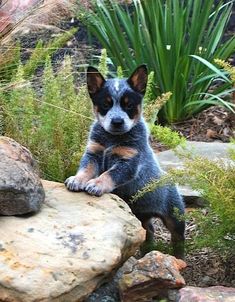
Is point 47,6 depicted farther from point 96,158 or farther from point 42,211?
point 42,211

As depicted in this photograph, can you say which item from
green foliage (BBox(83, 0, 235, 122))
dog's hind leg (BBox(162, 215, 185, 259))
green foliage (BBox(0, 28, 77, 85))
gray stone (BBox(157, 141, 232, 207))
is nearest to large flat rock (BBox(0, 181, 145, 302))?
dog's hind leg (BBox(162, 215, 185, 259))

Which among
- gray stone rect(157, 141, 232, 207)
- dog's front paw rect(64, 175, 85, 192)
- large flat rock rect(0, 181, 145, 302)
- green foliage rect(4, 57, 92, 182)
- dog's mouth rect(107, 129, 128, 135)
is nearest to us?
large flat rock rect(0, 181, 145, 302)

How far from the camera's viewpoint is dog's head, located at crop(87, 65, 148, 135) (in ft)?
12.4

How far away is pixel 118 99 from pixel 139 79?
0.17 meters

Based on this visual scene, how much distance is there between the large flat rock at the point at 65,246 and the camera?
3006 millimetres

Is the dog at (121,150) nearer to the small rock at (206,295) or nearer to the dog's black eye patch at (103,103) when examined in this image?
the dog's black eye patch at (103,103)

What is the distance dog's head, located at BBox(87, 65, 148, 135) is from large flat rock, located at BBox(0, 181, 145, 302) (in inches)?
14.8

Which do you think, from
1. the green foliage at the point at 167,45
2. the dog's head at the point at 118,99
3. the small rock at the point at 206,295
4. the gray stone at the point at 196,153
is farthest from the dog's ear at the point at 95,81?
the green foliage at the point at 167,45

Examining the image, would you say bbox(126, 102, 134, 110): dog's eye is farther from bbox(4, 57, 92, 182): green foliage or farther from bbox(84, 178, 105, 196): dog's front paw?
bbox(4, 57, 92, 182): green foliage

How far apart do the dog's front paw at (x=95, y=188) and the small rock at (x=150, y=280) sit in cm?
46

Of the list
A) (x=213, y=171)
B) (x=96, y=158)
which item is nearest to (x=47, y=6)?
(x=96, y=158)

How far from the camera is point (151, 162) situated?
4.00 m

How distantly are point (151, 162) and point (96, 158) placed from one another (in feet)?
0.96

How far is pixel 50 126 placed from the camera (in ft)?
15.1
